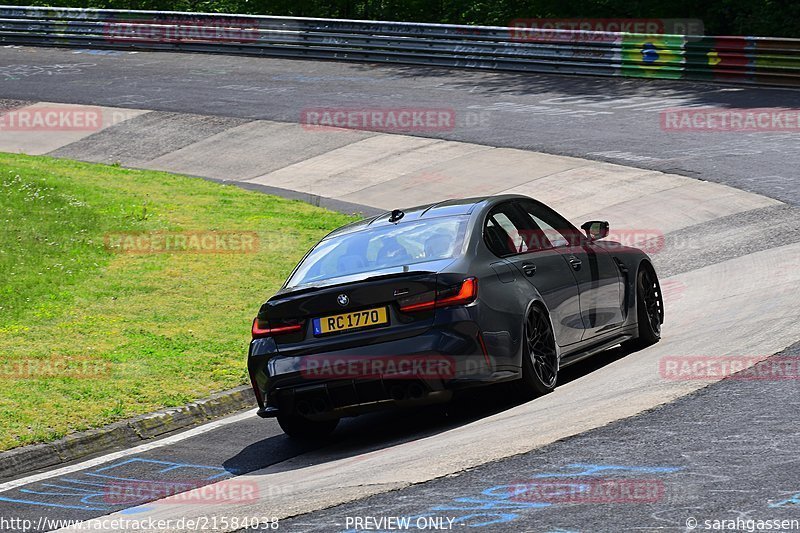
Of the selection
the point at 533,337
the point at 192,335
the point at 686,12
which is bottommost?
the point at 192,335

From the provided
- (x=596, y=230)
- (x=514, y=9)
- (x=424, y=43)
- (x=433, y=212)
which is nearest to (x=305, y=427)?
(x=433, y=212)

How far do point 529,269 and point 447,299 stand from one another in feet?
3.38

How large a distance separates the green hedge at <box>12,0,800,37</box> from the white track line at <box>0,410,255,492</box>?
24.5m

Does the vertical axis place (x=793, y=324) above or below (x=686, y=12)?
below

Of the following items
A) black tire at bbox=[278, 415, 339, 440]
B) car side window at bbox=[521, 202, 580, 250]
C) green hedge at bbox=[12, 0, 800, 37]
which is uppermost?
green hedge at bbox=[12, 0, 800, 37]

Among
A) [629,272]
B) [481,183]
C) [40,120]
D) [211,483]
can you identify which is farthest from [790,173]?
[40,120]

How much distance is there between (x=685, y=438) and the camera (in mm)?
6508

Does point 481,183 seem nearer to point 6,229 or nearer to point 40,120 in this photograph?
point 6,229

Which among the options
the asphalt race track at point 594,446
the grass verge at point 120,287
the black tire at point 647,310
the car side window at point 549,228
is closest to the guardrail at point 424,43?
the asphalt race track at point 594,446

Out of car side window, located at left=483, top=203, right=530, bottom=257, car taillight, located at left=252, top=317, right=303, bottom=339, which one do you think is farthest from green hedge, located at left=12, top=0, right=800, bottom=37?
car taillight, located at left=252, top=317, right=303, bottom=339

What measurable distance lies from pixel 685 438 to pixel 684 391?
108 centimetres

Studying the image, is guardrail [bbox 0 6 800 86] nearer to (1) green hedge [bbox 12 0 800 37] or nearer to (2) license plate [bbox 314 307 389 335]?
(1) green hedge [bbox 12 0 800 37]

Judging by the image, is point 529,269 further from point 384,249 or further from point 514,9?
point 514,9

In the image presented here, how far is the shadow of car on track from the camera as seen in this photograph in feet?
25.7
